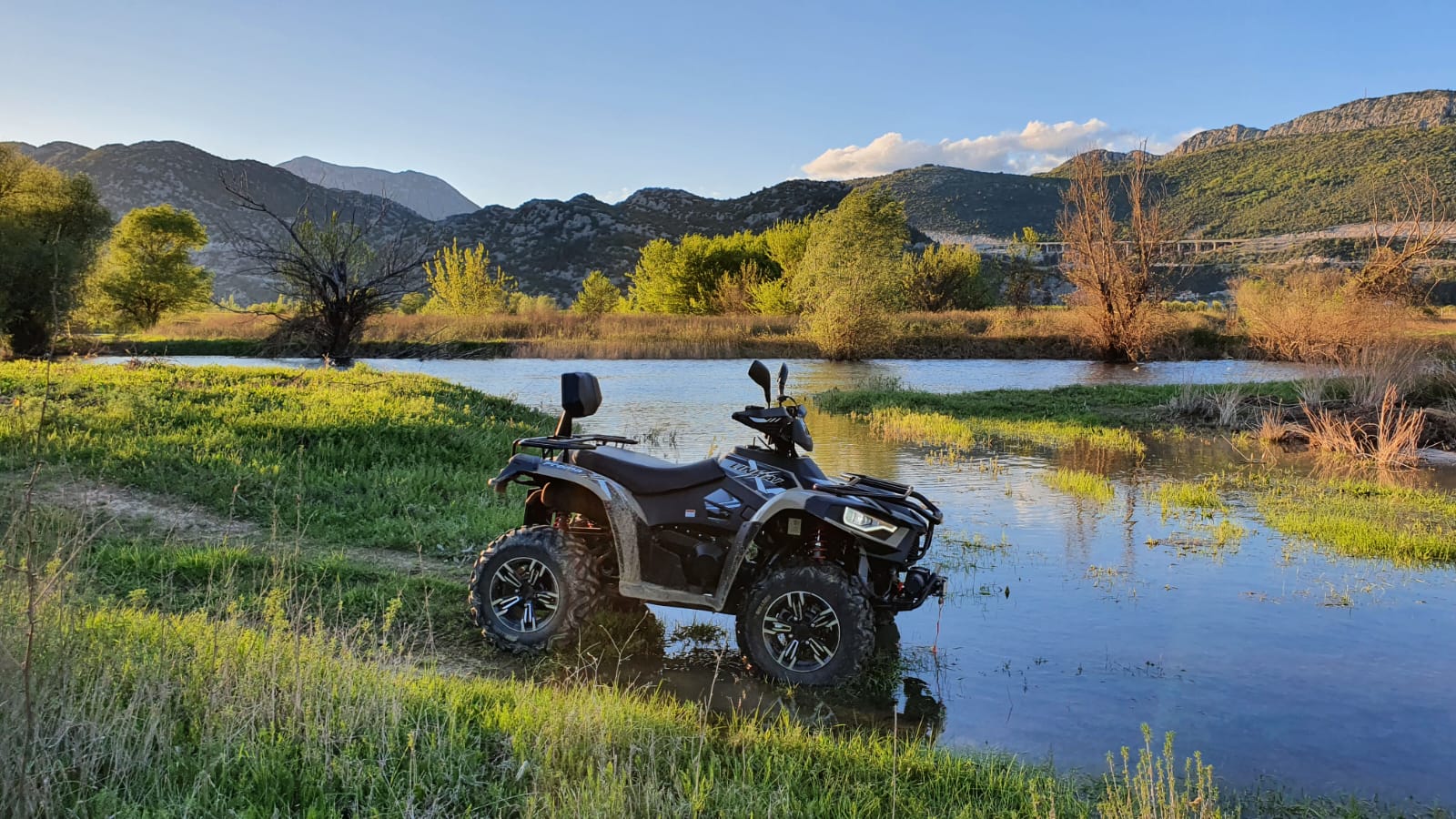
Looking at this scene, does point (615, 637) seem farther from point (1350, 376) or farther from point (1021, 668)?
point (1350, 376)

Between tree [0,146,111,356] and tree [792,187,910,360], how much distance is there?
28734mm

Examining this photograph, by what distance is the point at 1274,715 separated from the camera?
5238 mm

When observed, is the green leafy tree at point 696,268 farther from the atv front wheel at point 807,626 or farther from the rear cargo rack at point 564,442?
the atv front wheel at point 807,626

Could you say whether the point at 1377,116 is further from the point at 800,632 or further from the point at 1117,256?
the point at 800,632

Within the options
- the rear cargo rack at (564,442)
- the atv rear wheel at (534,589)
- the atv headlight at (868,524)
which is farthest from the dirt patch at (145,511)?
the atv headlight at (868,524)

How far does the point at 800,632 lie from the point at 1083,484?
7.95m

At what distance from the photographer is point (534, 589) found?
5.97 meters

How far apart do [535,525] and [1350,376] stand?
2000 centimetres

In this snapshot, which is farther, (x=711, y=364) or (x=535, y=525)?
(x=711, y=364)

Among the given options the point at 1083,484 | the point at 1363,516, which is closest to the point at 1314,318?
the point at 1083,484

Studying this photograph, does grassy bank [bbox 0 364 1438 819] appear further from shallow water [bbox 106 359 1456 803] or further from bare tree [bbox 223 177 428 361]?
bare tree [bbox 223 177 428 361]

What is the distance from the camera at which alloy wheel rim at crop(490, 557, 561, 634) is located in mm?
5938

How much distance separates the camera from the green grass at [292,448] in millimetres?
9117

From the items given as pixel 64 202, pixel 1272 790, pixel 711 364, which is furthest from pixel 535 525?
pixel 64 202
